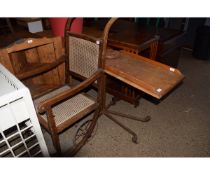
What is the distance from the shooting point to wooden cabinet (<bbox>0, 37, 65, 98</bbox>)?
1.40 m

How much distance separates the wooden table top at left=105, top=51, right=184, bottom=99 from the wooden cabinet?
455 millimetres

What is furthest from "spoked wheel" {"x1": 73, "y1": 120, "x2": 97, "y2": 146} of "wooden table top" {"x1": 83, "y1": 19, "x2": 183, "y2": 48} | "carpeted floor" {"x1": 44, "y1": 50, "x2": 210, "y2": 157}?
"wooden table top" {"x1": 83, "y1": 19, "x2": 183, "y2": 48}

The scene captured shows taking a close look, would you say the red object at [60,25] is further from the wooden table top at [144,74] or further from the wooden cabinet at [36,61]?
the wooden table top at [144,74]

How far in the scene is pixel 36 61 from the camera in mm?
1718

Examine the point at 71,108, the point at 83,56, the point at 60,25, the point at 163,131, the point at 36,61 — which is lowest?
the point at 163,131

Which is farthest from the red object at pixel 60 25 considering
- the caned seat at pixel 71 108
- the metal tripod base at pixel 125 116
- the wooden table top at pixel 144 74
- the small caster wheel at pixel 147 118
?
the small caster wheel at pixel 147 118

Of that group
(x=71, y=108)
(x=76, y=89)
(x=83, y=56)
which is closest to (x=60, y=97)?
(x=76, y=89)

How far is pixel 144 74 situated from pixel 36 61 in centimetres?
97

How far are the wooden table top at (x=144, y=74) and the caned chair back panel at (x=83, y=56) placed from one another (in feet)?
0.36

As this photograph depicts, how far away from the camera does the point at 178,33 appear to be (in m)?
2.04

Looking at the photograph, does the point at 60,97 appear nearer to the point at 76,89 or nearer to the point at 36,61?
the point at 76,89

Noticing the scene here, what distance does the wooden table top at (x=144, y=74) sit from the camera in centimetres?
115
